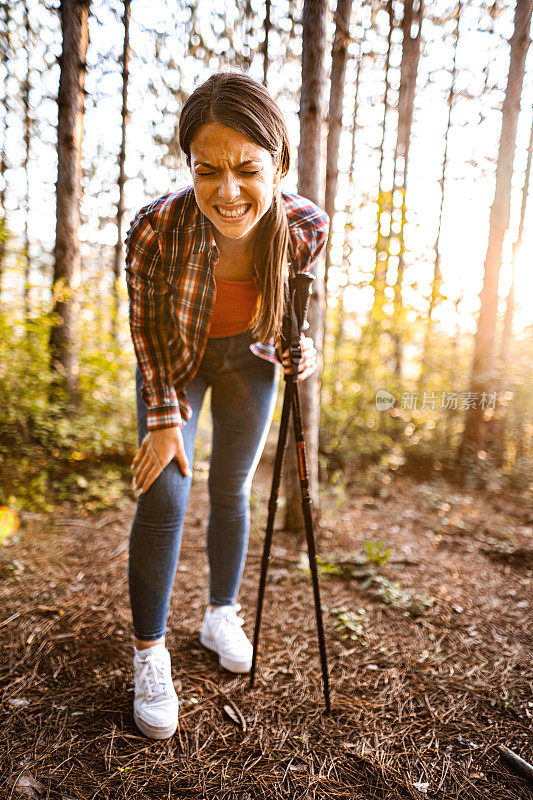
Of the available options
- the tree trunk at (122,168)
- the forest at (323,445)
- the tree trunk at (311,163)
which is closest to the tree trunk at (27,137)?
the forest at (323,445)

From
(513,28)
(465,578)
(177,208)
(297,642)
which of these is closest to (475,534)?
(465,578)

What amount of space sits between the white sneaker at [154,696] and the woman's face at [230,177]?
4.93 ft

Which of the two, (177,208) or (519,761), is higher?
(177,208)

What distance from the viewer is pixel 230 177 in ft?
4.47

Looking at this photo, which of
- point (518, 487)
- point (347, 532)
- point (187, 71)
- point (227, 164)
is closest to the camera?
point (227, 164)

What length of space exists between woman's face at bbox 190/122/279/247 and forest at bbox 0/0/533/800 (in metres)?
0.15

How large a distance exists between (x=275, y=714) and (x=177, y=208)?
1850 mm

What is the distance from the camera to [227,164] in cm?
136

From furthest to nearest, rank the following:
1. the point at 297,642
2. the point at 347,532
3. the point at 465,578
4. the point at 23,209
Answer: the point at 23,209
the point at 347,532
the point at 465,578
the point at 297,642

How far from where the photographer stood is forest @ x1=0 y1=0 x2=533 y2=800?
153 cm

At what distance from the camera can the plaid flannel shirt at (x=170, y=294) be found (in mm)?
1478

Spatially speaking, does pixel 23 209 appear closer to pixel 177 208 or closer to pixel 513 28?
pixel 513 28

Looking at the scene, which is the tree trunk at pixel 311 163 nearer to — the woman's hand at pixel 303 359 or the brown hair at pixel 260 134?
the woman's hand at pixel 303 359

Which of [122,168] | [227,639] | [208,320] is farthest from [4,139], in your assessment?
[227,639]
